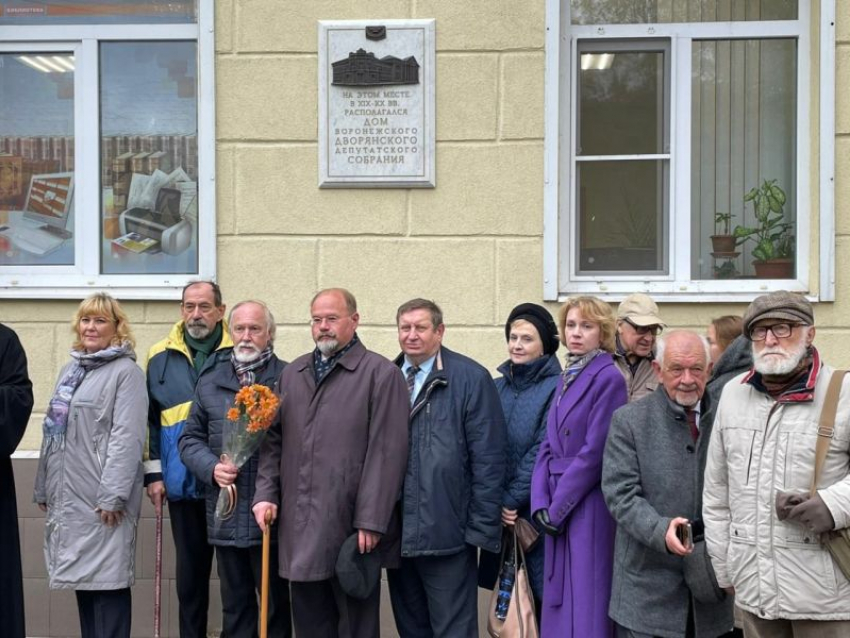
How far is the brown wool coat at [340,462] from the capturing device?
4906 millimetres

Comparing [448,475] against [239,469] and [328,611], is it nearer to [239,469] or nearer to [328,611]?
[328,611]

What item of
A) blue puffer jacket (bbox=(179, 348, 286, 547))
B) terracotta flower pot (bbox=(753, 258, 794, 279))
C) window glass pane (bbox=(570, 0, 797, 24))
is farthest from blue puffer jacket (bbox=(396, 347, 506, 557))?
window glass pane (bbox=(570, 0, 797, 24))

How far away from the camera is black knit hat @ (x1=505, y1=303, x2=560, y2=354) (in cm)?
516

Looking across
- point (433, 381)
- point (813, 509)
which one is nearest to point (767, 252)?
point (433, 381)

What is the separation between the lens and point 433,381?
5066 mm

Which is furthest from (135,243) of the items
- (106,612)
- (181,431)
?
(106,612)

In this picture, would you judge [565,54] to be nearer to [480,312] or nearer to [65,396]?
[480,312]

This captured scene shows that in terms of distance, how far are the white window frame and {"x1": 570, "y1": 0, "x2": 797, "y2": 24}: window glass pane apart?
0.14ft

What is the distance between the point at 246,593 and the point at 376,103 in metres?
2.70

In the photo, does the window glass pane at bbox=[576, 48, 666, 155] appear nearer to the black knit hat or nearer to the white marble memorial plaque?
the white marble memorial plaque

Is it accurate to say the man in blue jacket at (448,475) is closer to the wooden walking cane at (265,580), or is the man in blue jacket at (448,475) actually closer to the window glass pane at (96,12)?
the wooden walking cane at (265,580)

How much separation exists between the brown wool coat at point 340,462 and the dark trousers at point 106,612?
0.94 metres

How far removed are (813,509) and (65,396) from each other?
3348 millimetres

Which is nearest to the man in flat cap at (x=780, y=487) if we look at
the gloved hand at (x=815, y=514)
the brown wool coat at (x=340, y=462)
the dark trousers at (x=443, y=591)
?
the gloved hand at (x=815, y=514)
